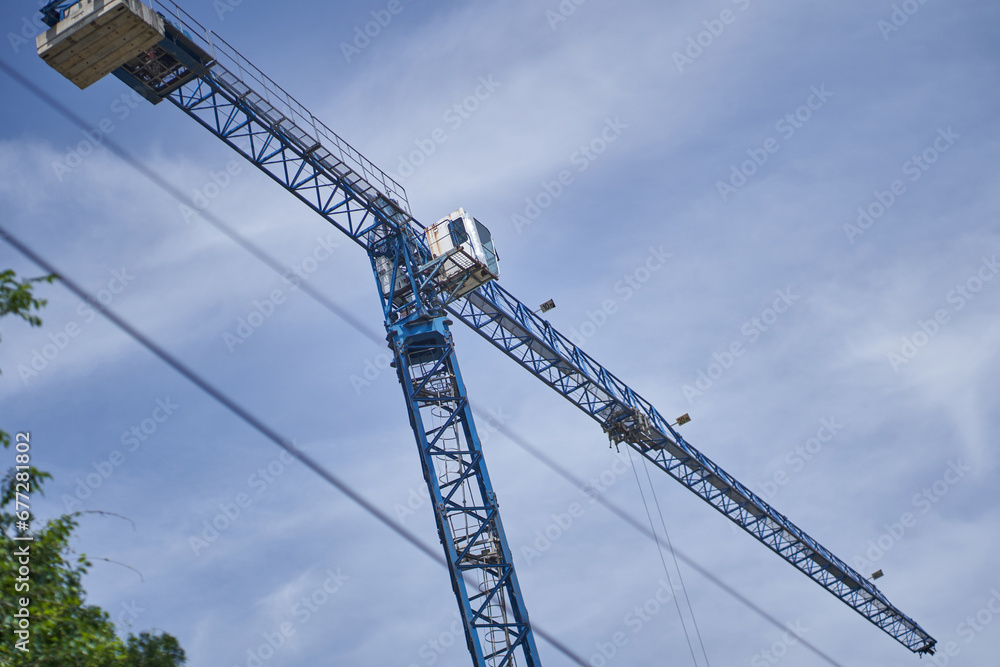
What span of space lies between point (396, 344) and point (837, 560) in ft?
117

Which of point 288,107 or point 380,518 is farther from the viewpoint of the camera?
point 288,107

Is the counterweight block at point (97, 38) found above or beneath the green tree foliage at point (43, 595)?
above

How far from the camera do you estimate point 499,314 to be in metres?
38.5

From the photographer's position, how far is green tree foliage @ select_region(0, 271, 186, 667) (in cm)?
1217

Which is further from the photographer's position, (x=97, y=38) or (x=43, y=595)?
(x=97, y=38)

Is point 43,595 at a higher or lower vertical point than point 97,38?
lower

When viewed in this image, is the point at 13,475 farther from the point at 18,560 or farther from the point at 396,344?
the point at 396,344

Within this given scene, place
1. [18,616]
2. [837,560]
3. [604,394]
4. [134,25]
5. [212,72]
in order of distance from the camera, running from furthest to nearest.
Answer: [837,560] < [604,394] < [212,72] < [134,25] < [18,616]

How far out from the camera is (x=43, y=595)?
1291 centimetres

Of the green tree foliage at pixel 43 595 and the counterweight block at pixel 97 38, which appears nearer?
the green tree foliage at pixel 43 595

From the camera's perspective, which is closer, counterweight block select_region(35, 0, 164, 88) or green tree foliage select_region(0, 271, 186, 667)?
green tree foliage select_region(0, 271, 186, 667)

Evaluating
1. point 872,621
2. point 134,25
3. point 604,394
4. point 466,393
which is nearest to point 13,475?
point 134,25

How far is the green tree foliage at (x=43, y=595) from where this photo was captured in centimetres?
1217

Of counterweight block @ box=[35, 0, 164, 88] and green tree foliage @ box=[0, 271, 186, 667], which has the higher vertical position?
counterweight block @ box=[35, 0, 164, 88]
